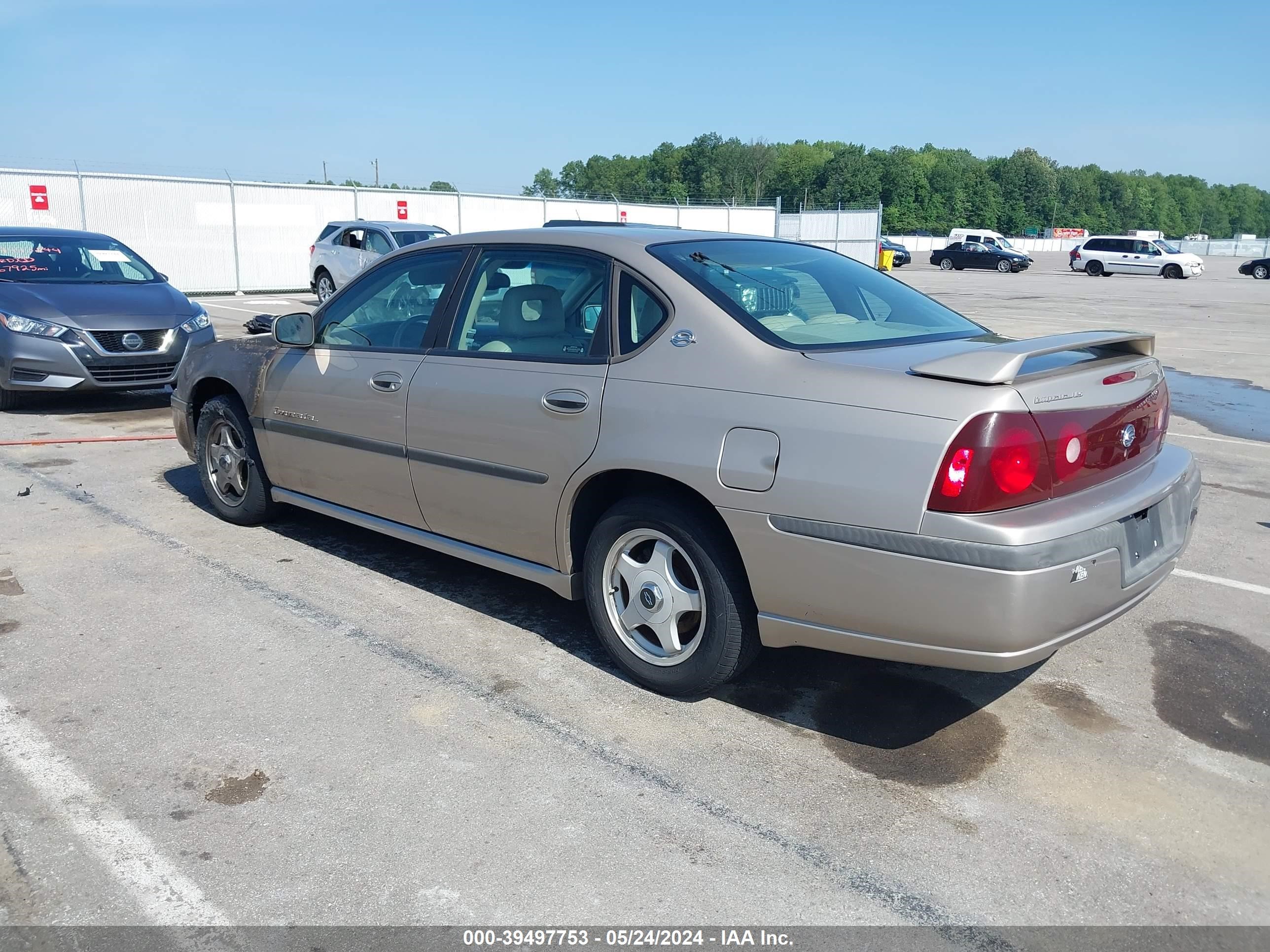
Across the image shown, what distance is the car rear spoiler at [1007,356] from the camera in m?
2.92

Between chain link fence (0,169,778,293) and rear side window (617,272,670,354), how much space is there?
17383 millimetres

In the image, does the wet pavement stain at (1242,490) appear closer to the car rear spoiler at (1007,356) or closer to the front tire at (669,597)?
the car rear spoiler at (1007,356)

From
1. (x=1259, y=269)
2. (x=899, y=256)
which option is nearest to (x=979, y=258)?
(x=899, y=256)

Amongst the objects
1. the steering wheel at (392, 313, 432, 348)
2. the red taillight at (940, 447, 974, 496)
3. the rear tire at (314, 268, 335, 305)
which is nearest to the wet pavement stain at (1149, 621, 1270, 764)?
the red taillight at (940, 447, 974, 496)

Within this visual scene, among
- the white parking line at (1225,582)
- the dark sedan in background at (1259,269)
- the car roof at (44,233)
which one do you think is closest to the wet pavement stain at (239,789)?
the white parking line at (1225,582)

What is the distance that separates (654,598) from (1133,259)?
152 ft

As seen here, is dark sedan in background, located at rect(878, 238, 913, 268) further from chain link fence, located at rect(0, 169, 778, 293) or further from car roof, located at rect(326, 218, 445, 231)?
car roof, located at rect(326, 218, 445, 231)

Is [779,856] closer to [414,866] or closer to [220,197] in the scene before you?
[414,866]

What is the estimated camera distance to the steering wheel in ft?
14.5

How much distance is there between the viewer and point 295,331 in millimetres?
4867

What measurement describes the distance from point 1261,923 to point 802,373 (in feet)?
6.19

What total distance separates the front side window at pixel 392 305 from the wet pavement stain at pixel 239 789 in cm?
200

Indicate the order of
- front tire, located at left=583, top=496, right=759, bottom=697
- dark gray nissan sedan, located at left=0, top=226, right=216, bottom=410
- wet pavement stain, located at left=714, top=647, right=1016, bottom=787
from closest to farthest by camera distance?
wet pavement stain, located at left=714, top=647, right=1016, bottom=787 → front tire, located at left=583, top=496, right=759, bottom=697 → dark gray nissan sedan, located at left=0, top=226, right=216, bottom=410

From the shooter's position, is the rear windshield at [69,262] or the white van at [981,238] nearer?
the rear windshield at [69,262]
